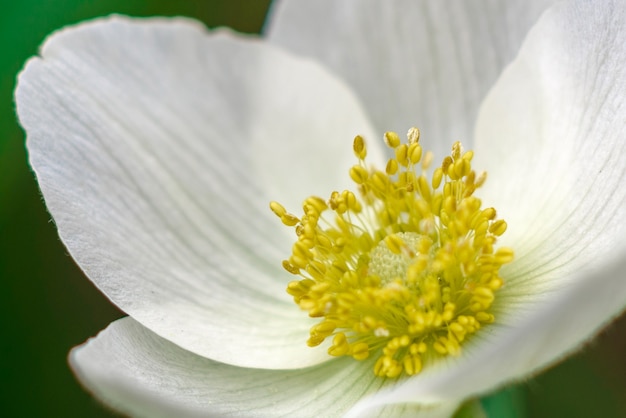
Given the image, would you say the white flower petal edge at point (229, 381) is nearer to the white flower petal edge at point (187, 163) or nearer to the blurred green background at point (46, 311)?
the white flower petal edge at point (187, 163)

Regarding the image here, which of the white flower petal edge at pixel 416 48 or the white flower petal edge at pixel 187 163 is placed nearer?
the white flower petal edge at pixel 187 163

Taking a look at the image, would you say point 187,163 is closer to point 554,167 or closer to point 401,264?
point 401,264

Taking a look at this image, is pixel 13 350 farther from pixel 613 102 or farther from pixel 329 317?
pixel 613 102

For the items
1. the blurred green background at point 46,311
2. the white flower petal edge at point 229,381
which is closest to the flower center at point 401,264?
the white flower petal edge at point 229,381

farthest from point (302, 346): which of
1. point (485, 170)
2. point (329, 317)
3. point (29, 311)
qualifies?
point (29, 311)

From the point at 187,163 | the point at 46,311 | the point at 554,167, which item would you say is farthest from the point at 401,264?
the point at 46,311
